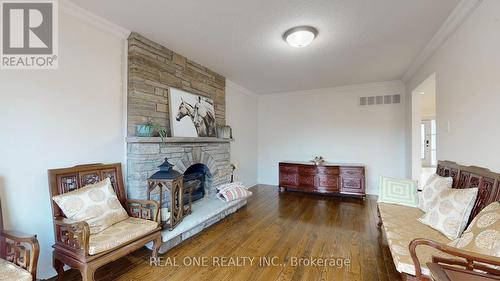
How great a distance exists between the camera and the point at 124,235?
180cm

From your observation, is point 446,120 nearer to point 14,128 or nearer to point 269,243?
point 269,243

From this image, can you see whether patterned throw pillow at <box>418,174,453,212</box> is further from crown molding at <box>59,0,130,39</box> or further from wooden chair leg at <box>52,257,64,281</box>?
crown molding at <box>59,0,130,39</box>

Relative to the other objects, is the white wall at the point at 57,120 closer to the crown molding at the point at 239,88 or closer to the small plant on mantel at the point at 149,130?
the small plant on mantel at the point at 149,130

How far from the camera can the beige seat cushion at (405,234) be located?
145 centimetres

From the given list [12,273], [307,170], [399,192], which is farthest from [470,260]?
[307,170]

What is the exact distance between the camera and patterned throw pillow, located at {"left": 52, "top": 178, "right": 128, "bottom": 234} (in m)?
1.80

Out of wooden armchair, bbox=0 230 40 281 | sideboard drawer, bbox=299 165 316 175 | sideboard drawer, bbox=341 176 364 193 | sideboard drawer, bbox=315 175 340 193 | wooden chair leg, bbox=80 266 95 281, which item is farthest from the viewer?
sideboard drawer, bbox=299 165 316 175

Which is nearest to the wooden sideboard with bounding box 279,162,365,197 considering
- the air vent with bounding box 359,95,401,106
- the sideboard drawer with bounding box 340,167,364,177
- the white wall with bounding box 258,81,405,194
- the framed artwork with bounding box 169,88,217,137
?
the sideboard drawer with bounding box 340,167,364,177

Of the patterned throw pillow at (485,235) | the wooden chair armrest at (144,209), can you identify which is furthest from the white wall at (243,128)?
the patterned throw pillow at (485,235)

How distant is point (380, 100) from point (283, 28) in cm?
342

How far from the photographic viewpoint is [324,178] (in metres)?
4.68

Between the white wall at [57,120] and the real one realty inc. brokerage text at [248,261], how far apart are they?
102cm

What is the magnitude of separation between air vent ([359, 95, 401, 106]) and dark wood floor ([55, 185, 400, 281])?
2294 millimetres

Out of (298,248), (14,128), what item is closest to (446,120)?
(298,248)
